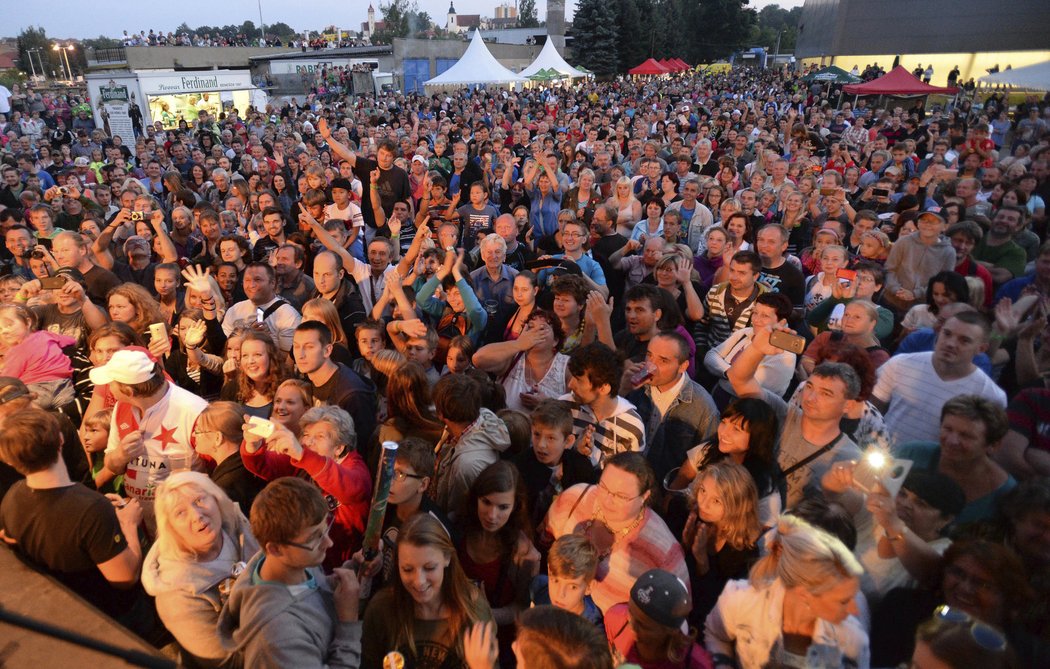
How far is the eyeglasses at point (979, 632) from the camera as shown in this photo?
5.10 feet

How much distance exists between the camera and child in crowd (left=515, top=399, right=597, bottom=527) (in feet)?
9.27

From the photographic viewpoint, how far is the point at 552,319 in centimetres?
373

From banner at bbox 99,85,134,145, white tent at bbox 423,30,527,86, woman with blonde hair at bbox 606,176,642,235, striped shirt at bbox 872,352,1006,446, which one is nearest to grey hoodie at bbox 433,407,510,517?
striped shirt at bbox 872,352,1006,446

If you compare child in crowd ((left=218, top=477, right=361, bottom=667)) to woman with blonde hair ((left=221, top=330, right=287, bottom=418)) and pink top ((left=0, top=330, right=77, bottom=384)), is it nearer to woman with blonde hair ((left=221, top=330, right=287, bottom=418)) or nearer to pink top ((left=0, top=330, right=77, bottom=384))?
woman with blonde hair ((left=221, top=330, right=287, bottom=418))

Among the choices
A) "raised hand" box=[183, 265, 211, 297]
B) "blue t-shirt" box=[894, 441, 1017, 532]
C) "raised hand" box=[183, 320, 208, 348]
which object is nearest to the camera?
"blue t-shirt" box=[894, 441, 1017, 532]

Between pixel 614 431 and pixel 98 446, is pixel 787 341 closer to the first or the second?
pixel 614 431

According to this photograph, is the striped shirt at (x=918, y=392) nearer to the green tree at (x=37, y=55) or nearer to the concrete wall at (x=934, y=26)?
the concrete wall at (x=934, y=26)

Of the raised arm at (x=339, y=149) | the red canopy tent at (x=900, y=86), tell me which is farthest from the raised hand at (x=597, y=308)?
the red canopy tent at (x=900, y=86)

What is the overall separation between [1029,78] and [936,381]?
13.7m

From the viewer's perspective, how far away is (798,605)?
194 centimetres

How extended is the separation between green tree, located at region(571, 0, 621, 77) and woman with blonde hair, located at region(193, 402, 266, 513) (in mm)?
46643

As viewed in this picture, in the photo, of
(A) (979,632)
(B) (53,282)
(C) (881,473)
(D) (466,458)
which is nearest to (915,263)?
(C) (881,473)

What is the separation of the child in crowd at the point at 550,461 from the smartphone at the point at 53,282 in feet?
12.0

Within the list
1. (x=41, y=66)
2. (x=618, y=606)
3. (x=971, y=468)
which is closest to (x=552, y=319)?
(x=618, y=606)
